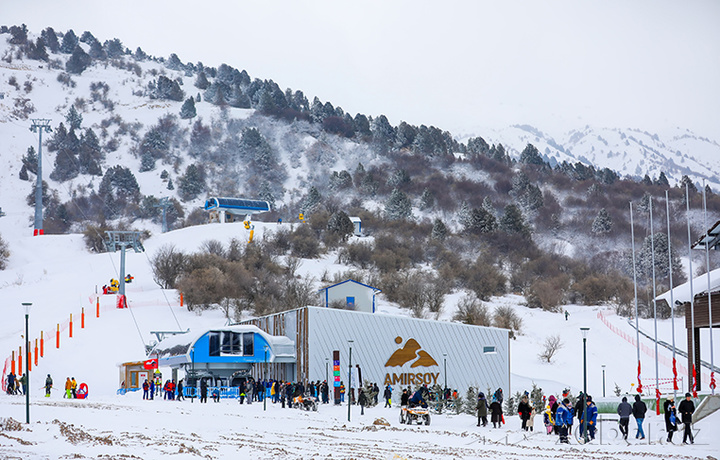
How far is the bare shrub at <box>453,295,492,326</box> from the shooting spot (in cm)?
5791

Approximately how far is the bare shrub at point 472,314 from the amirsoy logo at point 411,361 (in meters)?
20.0

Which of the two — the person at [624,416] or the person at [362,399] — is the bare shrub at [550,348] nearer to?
the person at [362,399]

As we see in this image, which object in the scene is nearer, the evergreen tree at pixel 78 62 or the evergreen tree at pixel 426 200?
the evergreen tree at pixel 426 200

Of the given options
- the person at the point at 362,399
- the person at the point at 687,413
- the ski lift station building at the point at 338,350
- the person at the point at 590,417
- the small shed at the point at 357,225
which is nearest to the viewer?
the person at the point at 687,413

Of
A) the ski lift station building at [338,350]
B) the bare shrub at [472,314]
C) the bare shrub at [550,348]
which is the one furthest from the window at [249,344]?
the bare shrub at [472,314]

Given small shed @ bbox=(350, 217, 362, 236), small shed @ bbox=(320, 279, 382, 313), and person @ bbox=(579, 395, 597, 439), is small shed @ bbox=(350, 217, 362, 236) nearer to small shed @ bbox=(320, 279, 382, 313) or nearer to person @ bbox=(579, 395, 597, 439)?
small shed @ bbox=(320, 279, 382, 313)

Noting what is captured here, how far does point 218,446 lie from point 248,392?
15.9 m

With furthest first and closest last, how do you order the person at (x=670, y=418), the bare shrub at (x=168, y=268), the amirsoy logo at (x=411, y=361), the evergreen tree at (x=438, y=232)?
the evergreen tree at (x=438, y=232), the bare shrub at (x=168, y=268), the amirsoy logo at (x=411, y=361), the person at (x=670, y=418)

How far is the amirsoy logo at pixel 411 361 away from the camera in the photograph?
1447 inches

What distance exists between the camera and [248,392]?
103 ft

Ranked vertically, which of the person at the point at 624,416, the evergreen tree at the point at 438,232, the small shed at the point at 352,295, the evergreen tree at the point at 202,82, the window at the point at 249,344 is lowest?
the person at the point at 624,416

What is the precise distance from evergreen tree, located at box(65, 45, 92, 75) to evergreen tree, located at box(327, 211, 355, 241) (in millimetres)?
86444

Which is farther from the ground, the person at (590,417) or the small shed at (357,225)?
the small shed at (357,225)

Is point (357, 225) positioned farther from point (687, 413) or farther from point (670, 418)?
point (687, 413)
